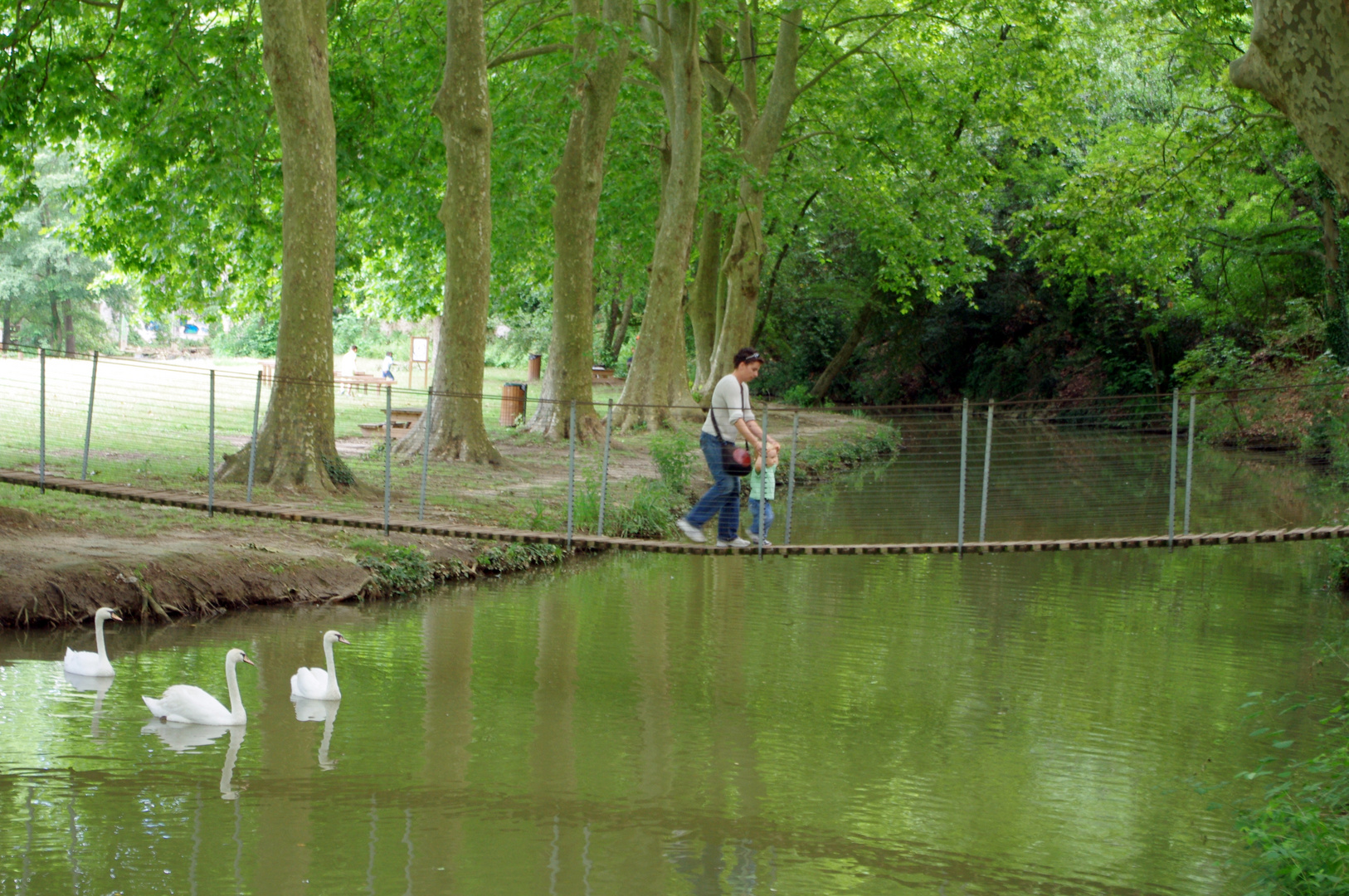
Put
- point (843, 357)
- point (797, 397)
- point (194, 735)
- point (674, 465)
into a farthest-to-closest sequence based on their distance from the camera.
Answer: point (843, 357) → point (797, 397) → point (674, 465) → point (194, 735)

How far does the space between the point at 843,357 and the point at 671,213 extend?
18390 millimetres

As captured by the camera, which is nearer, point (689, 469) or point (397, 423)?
point (689, 469)

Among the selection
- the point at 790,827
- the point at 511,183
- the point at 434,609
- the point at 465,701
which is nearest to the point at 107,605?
the point at 434,609

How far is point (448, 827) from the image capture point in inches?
244

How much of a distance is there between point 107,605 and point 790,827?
581 centimetres

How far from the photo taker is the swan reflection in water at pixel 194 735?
7230mm

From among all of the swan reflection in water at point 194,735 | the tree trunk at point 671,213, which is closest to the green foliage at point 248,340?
the tree trunk at point 671,213

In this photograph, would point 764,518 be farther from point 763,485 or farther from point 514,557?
point 514,557

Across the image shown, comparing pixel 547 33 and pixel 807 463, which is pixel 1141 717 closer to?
pixel 807 463

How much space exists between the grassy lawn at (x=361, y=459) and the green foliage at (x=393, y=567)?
52 cm

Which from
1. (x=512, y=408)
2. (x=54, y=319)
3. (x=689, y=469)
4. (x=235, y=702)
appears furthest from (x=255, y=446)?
(x=54, y=319)

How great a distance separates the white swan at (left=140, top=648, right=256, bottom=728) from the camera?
24.8 feet

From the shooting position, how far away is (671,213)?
21.8 m

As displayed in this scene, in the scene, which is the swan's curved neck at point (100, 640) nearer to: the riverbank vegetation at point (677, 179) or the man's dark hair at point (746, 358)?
the man's dark hair at point (746, 358)
